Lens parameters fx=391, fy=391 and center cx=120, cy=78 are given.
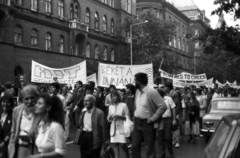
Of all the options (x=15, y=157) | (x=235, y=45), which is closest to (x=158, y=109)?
(x=15, y=157)

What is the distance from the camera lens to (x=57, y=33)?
3591 cm

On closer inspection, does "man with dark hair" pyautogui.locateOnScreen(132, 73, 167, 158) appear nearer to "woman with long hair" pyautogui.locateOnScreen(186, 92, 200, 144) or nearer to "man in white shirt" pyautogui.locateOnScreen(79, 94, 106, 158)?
"man in white shirt" pyautogui.locateOnScreen(79, 94, 106, 158)

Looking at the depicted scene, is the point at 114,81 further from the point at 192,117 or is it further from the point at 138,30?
the point at 138,30

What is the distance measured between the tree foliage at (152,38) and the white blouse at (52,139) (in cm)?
3640

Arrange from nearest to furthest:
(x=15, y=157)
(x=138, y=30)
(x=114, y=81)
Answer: (x=15, y=157) < (x=114, y=81) < (x=138, y=30)

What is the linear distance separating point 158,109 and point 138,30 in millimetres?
35519

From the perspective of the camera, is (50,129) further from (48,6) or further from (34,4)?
(48,6)

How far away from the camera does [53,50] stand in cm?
3491

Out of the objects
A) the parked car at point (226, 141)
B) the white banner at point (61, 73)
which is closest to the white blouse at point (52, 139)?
the parked car at point (226, 141)

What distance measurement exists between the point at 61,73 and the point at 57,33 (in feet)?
62.2

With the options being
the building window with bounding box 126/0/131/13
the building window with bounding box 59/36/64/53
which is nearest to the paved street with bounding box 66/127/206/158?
the building window with bounding box 59/36/64/53

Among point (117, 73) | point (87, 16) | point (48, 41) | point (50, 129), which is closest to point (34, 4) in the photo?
point (48, 41)

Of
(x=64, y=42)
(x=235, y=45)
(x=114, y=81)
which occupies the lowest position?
(x=114, y=81)

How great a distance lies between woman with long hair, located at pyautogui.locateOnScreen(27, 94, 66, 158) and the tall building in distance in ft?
81.4
